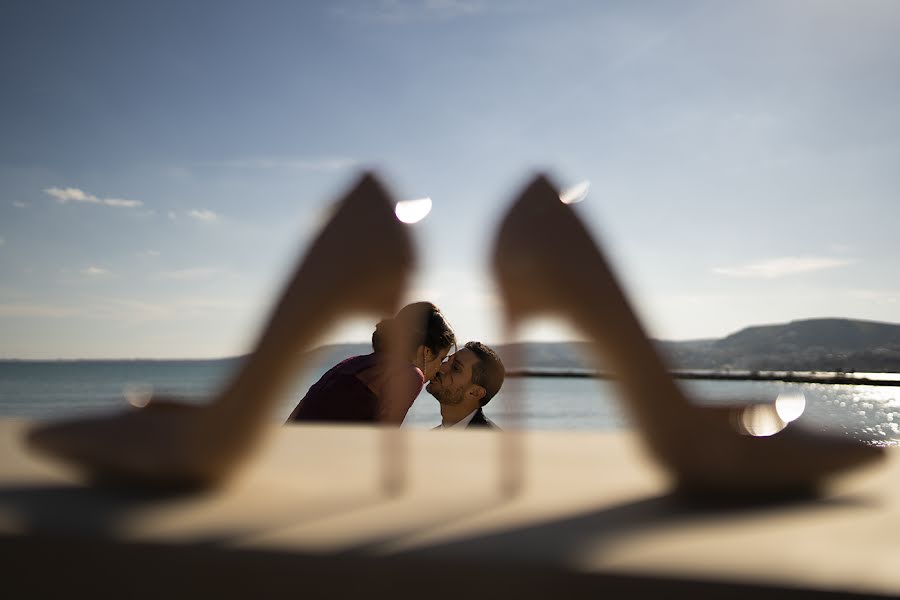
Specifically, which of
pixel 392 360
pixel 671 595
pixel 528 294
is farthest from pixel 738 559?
pixel 392 360

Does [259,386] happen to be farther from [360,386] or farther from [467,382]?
[467,382]

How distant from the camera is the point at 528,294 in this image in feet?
3.02

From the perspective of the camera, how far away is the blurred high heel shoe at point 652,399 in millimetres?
836

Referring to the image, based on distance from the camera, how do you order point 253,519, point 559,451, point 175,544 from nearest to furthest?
point 175,544 → point 253,519 → point 559,451

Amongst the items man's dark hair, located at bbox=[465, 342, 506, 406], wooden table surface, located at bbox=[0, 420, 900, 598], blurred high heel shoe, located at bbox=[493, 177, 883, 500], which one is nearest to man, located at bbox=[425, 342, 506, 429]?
man's dark hair, located at bbox=[465, 342, 506, 406]

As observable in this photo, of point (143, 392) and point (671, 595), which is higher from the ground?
point (143, 392)

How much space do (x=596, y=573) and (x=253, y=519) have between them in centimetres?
44

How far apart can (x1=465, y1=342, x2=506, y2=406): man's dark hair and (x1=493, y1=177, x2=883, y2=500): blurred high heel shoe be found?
186 centimetres

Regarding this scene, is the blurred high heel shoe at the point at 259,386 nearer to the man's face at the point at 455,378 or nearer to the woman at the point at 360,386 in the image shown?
the woman at the point at 360,386

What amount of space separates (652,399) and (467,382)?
1.95 meters

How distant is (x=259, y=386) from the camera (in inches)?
35.4

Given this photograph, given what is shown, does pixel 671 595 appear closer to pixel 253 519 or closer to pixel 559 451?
pixel 253 519

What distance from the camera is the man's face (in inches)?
107

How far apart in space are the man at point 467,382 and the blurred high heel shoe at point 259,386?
181 cm
